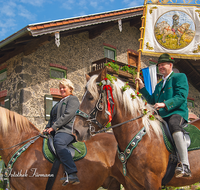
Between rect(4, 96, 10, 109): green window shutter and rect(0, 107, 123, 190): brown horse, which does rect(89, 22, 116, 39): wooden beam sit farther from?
rect(0, 107, 123, 190): brown horse

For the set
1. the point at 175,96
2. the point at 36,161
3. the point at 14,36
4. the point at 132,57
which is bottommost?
the point at 36,161

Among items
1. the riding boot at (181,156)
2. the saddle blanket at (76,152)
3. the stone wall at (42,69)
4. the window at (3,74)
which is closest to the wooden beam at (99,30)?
the stone wall at (42,69)

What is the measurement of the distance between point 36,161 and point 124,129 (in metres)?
1.85

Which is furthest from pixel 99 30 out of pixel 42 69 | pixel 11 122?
pixel 11 122

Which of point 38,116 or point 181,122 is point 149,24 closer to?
point 181,122

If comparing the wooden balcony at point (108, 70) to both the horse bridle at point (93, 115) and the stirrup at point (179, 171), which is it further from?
the stirrup at point (179, 171)

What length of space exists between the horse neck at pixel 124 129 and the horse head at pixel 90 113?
260 millimetres

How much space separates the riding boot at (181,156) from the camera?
308 cm

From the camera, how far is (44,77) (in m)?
10.3

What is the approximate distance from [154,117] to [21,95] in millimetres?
7302

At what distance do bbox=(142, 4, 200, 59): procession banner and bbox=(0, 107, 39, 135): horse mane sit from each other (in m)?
3.30

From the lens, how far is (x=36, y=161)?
4.02 m

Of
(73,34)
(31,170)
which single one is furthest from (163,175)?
(73,34)

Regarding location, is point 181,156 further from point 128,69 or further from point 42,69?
point 128,69
